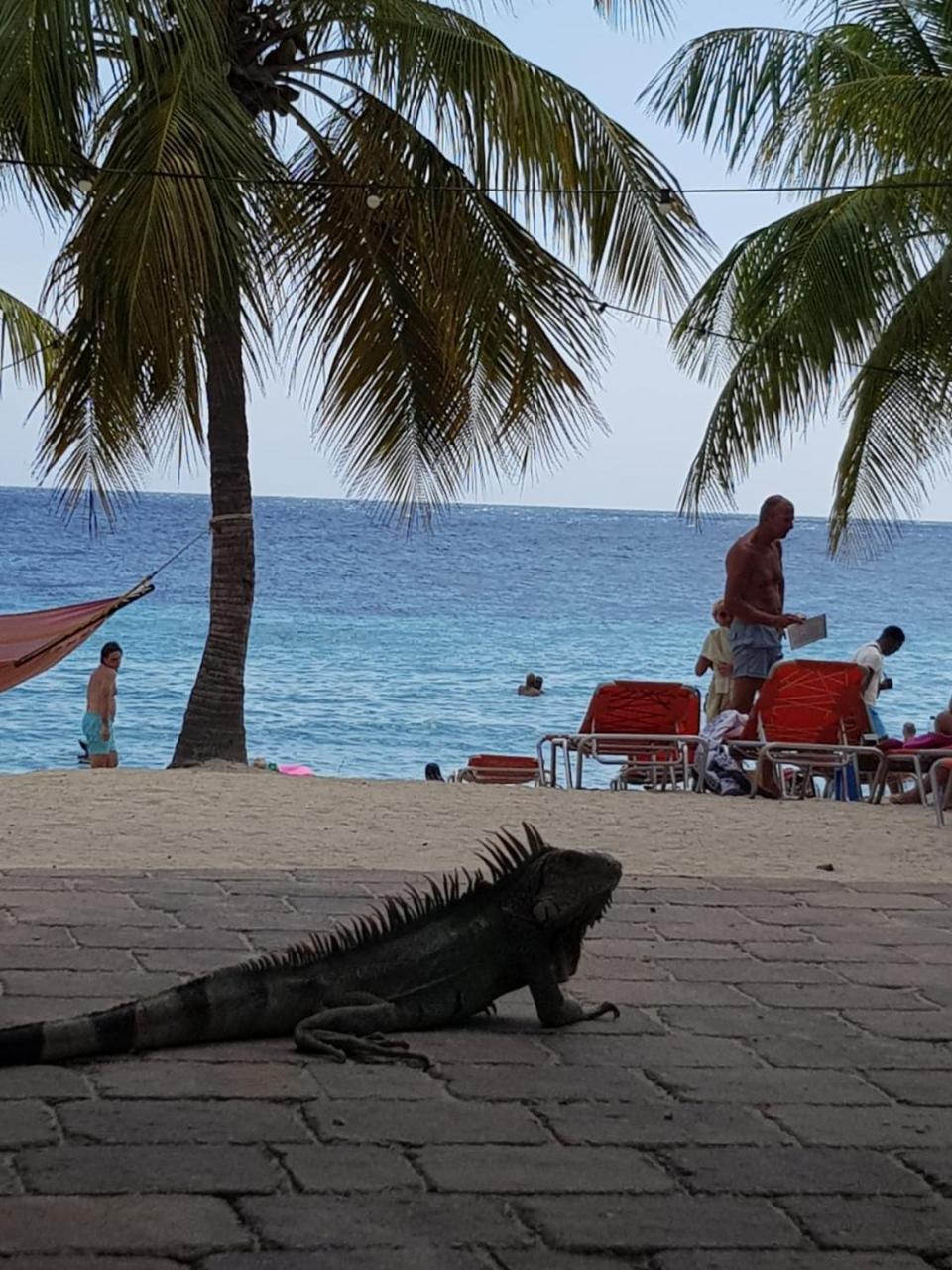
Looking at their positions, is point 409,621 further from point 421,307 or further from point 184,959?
point 184,959

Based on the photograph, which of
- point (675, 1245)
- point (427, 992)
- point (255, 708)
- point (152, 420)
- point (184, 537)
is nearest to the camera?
point (675, 1245)

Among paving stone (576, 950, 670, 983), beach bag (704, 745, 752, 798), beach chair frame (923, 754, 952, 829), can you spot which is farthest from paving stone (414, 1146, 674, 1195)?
beach bag (704, 745, 752, 798)

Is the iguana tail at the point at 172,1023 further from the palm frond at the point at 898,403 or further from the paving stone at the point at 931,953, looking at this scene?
the palm frond at the point at 898,403

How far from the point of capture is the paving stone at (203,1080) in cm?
304

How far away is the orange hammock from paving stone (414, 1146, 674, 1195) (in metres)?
7.25

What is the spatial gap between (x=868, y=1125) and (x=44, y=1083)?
1.46 m

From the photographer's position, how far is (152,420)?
1030cm

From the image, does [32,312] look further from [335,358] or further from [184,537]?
[184,537]

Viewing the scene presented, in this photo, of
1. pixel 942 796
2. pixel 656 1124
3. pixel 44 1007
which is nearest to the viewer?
pixel 656 1124

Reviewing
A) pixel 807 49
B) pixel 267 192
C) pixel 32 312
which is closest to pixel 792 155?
pixel 807 49

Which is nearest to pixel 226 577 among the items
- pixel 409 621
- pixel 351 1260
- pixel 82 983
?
pixel 82 983

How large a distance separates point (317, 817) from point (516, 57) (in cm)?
388

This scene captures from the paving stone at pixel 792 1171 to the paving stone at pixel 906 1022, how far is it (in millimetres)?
845

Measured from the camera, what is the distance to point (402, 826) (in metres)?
7.08
